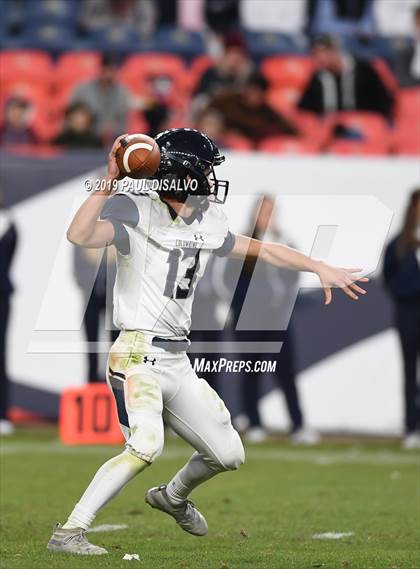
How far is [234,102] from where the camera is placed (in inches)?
504

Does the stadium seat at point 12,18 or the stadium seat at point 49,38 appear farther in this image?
the stadium seat at point 12,18

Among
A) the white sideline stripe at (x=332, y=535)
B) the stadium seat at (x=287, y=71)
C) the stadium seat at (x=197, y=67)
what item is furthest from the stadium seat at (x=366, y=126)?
the white sideline stripe at (x=332, y=535)

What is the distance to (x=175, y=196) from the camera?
18.5ft

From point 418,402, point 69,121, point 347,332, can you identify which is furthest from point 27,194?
point 418,402

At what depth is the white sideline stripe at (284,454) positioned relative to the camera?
32.2ft

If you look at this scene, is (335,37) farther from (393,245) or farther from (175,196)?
(175,196)

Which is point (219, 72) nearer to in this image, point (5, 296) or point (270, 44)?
point (270, 44)

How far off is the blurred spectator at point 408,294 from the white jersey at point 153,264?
525 centimetres

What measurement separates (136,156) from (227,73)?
8293 mm

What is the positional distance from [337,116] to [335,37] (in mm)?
1726

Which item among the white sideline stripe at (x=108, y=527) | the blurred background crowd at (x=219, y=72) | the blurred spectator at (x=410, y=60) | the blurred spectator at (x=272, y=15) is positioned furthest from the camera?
the blurred spectator at (x=272, y=15)

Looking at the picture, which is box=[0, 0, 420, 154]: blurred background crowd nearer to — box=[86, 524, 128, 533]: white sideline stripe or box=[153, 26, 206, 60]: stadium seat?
box=[153, 26, 206, 60]: stadium seat

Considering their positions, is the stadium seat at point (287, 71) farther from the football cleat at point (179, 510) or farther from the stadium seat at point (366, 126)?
the football cleat at point (179, 510)

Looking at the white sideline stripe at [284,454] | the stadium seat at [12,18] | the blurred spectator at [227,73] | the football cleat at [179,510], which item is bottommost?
the white sideline stripe at [284,454]
